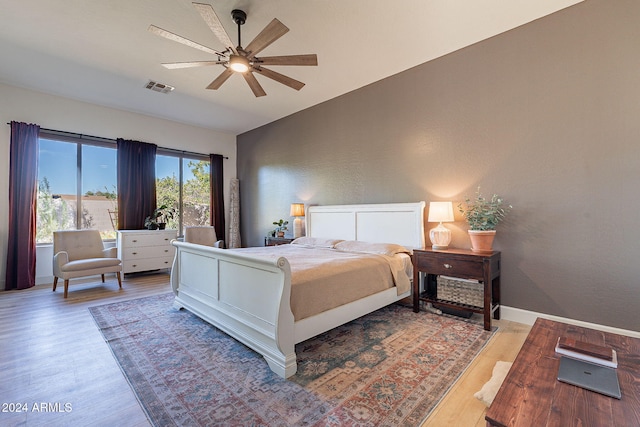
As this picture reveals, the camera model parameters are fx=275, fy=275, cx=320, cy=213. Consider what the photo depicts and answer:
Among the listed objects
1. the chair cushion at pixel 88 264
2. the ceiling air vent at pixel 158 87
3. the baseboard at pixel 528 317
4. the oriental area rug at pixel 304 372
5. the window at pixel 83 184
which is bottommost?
the oriental area rug at pixel 304 372

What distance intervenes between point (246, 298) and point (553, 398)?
1.96m

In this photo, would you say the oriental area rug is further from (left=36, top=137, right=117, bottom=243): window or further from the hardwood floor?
(left=36, top=137, right=117, bottom=243): window

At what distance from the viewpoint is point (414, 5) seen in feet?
8.50

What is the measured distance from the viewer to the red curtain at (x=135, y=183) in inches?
206

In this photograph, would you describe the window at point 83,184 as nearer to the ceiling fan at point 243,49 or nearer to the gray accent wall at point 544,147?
the ceiling fan at point 243,49

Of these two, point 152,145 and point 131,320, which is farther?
point 152,145

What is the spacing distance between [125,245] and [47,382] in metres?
3.41

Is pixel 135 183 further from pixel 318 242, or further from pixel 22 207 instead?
pixel 318 242

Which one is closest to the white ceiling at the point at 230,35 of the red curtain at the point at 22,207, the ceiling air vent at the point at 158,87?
the ceiling air vent at the point at 158,87

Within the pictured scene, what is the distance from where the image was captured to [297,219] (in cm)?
516

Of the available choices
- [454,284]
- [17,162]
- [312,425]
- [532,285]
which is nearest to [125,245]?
[17,162]

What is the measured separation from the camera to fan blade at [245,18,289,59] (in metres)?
2.12

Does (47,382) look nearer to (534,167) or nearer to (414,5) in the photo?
(414,5)

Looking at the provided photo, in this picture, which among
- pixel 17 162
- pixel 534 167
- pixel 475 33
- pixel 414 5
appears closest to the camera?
pixel 414 5
